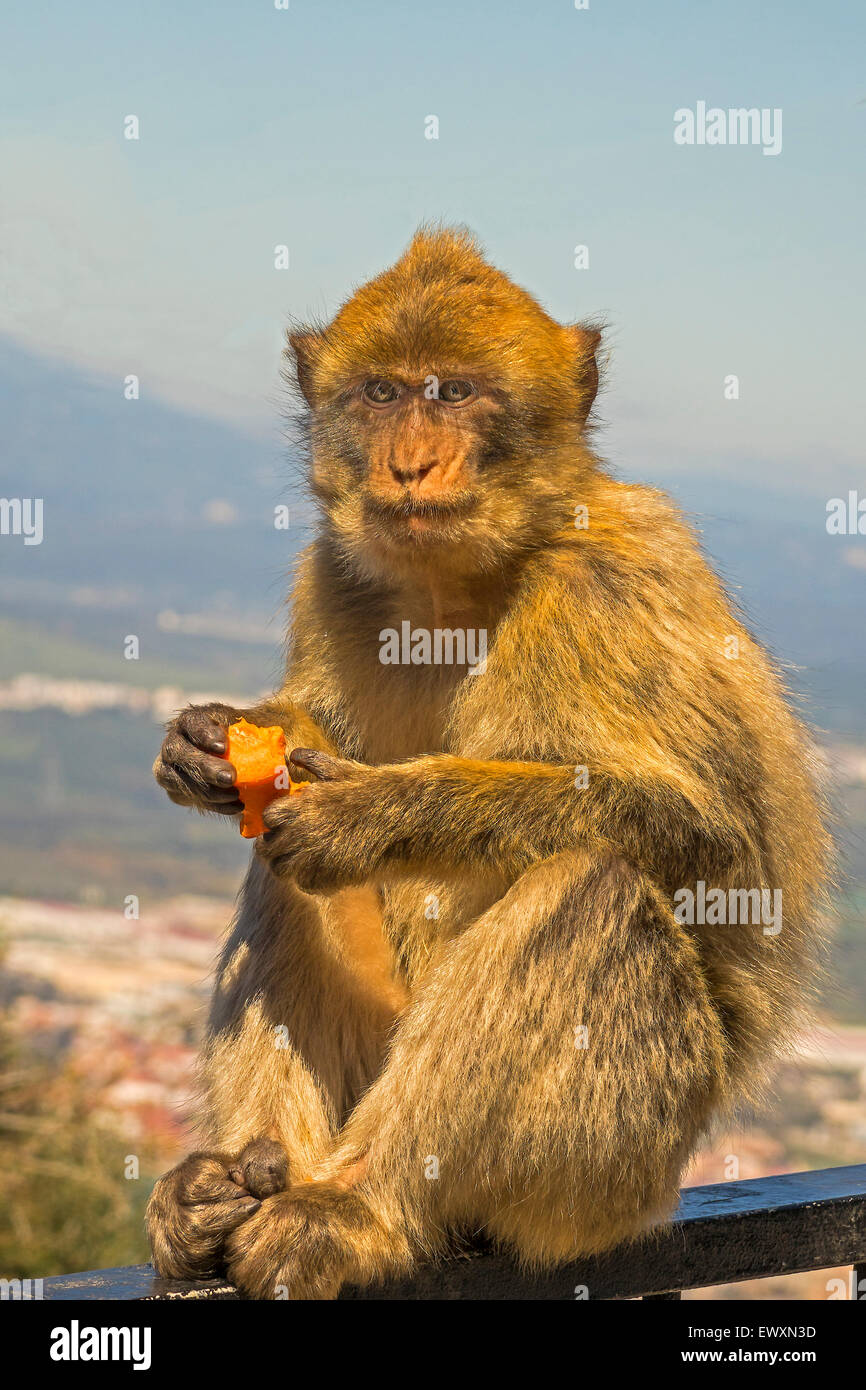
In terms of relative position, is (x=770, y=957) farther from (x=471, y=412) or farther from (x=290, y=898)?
(x=471, y=412)

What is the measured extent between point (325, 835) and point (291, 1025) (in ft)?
2.16

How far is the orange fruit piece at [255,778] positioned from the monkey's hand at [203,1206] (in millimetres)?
749

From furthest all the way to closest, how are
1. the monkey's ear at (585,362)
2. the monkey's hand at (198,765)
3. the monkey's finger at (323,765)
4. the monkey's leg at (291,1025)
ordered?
the monkey's ear at (585,362) → the monkey's leg at (291,1025) → the monkey's hand at (198,765) → the monkey's finger at (323,765)

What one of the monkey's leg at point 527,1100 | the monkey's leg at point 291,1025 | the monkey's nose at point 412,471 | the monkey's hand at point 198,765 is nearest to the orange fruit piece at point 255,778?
the monkey's hand at point 198,765

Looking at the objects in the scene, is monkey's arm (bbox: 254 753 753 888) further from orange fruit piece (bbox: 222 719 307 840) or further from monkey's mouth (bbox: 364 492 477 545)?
monkey's mouth (bbox: 364 492 477 545)

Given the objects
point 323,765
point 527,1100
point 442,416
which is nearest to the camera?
point 527,1100

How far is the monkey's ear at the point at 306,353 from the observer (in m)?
3.96

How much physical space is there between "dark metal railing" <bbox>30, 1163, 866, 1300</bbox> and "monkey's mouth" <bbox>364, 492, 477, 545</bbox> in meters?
1.59

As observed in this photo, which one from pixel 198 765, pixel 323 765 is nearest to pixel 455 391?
pixel 323 765

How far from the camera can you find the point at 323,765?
3.39 meters

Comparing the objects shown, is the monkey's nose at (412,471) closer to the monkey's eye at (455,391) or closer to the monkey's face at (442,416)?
the monkey's face at (442,416)

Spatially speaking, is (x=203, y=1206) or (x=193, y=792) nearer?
(x=203, y=1206)

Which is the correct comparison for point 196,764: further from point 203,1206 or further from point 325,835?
point 203,1206

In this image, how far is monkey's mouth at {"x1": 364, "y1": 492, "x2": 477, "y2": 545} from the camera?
3.45 m
